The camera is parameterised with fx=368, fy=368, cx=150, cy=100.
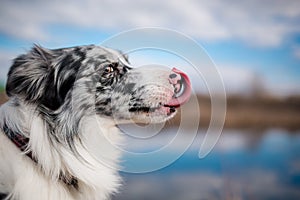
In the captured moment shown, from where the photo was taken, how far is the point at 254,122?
88.4 inches

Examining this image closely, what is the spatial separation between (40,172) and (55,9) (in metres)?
0.97

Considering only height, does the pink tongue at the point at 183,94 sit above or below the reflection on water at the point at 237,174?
above

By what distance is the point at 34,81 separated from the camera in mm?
1943

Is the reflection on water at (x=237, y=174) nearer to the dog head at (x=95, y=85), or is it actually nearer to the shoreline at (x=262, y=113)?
the shoreline at (x=262, y=113)

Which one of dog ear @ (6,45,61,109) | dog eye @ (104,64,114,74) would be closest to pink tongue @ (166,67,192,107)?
dog eye @ (104,64,114,74)

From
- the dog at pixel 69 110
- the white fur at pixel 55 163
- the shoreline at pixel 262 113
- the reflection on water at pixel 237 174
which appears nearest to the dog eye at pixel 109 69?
the dog at pixel 69 110

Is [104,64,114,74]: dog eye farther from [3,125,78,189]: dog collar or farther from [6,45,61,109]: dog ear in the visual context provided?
[3,125,78,189]: dog collar

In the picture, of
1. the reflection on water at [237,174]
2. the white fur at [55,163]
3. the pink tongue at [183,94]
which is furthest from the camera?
the reflection on water at [237,174]

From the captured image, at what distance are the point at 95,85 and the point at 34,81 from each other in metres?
0.32

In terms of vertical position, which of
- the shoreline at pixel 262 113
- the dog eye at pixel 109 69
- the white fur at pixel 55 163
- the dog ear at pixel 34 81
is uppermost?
the shoreline at pixel 262 113

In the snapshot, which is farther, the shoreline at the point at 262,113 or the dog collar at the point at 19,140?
the shoreline at the point at 262,113

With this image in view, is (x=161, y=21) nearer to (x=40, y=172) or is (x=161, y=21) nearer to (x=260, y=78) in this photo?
(x=260, y=78)

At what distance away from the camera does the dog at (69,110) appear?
6.14ft

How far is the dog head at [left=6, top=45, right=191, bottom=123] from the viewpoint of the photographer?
193cm
